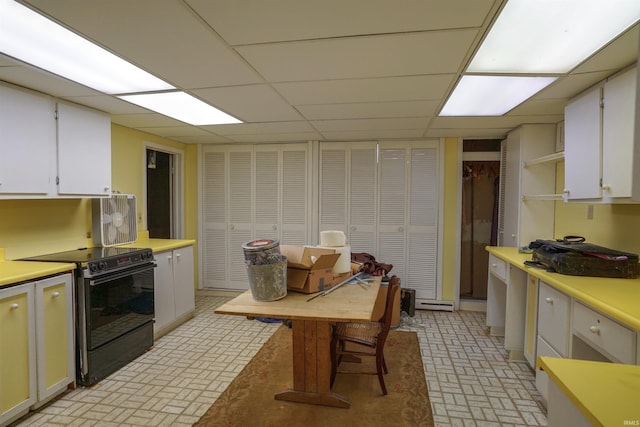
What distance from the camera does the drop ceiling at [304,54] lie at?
1.48m

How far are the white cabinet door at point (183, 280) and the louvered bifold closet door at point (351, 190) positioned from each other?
1885mm

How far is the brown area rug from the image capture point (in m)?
2.20

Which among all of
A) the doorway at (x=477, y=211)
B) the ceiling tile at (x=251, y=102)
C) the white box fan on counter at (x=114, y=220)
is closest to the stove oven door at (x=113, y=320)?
the white box fan on counter at (x=114, y=220)

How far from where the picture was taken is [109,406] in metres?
2.36

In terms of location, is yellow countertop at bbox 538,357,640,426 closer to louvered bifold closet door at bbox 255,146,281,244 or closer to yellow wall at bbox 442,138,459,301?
yellow wall at bbox 442,138,459,301

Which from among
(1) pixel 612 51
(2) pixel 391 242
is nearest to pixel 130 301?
(2) pixel 391 242

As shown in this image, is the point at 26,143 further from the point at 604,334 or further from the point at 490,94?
the point at 604,334

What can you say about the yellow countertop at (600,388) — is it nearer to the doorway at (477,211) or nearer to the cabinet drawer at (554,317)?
the cabinet drawer at (554,317)

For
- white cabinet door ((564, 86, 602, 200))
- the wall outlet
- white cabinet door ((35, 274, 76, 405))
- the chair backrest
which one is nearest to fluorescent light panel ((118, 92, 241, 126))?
white cabinet door ((35, 274, 76, 405))

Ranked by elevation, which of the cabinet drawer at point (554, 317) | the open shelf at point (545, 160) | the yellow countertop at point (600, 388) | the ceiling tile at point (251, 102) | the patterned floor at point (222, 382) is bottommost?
the patterned floor at point (222, 382)

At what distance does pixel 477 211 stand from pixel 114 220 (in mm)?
4517

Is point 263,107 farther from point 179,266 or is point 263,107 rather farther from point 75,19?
point 179,266

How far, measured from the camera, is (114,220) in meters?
3.47

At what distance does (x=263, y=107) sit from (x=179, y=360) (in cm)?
245
